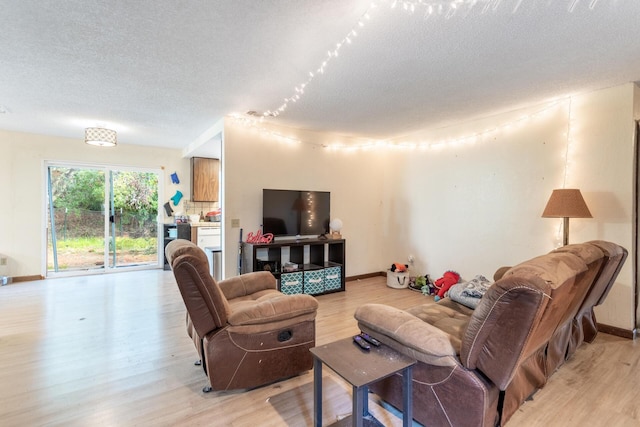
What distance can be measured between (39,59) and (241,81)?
1.62 m

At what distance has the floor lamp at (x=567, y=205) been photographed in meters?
2.87

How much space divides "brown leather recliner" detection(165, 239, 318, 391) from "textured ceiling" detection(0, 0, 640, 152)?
1.52 m

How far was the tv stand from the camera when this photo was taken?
407 cm

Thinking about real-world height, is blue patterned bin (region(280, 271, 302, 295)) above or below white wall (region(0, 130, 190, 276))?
below

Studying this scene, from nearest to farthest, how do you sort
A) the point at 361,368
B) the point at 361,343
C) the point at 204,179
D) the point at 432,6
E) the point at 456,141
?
the point at 361,368, the point at 361,343, the point at 432,6, the point at 456,141, the point at 204,179

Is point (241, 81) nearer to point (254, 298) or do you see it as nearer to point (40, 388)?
point (254, 298)


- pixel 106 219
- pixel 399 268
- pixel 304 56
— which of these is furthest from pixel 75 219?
pixel 399 268

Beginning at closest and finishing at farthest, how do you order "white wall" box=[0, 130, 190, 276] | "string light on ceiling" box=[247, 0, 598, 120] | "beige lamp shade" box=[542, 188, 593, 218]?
"string light on ceiling" box=[247, 0, 598, 120]
"beige lamp shade" box=[542, 188, 593, 218]
"white wall" box=[0, 130, 190, 276]

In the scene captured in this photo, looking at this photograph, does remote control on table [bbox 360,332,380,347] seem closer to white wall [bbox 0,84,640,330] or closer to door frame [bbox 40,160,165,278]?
white wall [bbox 0,84,640,330]

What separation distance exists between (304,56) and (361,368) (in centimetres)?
229

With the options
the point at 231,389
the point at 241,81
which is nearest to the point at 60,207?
the point at 241,81

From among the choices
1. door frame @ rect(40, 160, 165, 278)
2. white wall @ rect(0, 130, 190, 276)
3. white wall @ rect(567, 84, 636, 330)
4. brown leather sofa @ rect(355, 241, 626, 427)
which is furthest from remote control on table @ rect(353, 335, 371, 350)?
white wall @ rect(0, 130, 190, 276)

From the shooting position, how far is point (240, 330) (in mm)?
1996

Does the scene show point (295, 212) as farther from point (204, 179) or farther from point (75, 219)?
point (75, 219)
